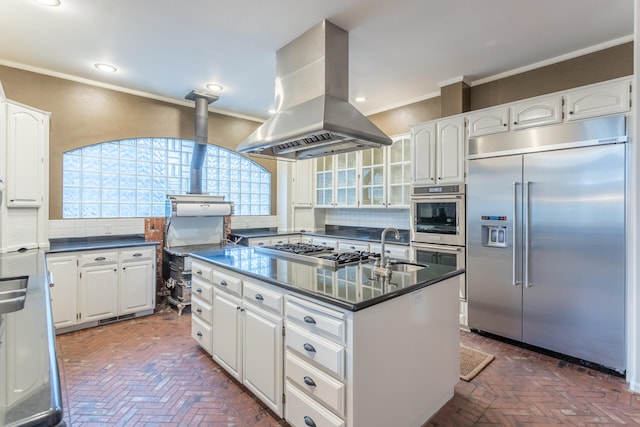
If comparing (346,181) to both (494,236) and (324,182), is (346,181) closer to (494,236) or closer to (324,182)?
(324,182)

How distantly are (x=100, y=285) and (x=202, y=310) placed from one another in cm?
160

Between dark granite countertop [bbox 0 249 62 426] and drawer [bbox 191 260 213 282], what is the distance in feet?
3.82

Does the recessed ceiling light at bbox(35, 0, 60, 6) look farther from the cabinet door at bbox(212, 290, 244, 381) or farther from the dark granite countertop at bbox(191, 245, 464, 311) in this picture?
the cabinet door at bbox(212, 290, 244, 381)

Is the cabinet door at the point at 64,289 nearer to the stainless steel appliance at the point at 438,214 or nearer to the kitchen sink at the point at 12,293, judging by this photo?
the kitchen sink at the point at 12,293

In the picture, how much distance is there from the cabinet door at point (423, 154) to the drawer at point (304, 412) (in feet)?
9.14

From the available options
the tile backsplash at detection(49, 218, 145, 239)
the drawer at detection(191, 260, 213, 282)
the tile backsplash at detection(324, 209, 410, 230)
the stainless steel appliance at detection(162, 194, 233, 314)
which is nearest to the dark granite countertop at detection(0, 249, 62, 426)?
the drawer at detection(191, 260, 213, 282)

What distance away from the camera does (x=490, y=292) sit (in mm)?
3240

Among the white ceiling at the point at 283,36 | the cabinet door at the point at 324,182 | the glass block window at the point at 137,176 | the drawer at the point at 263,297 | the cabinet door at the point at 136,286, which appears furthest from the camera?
Result: the cabinet door at the point at 324,182

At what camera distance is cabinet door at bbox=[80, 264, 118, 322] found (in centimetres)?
341

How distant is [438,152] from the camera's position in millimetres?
3641

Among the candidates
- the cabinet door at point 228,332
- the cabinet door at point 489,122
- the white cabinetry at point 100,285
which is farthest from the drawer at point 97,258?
the cabinet door at point 489,122

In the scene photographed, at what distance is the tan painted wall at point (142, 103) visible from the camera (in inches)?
121

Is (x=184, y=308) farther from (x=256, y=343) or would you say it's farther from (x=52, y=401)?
(x=52, y=401)

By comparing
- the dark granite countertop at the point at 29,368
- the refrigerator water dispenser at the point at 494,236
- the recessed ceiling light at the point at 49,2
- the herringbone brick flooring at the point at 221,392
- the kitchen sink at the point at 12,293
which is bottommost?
the herringbone brick flooring at the point at 221,392
